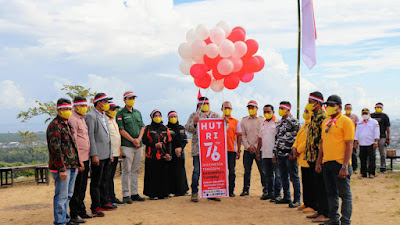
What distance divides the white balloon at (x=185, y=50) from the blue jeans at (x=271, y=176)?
9.60ft

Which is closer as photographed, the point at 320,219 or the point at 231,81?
the point at 320,219

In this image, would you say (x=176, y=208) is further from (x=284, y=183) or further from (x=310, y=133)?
(x=310, y=133)

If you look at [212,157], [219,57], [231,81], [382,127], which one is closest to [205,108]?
[231,81]

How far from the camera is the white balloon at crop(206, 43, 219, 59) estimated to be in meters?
8.27

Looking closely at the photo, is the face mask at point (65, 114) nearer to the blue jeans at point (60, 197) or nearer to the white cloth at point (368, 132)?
the blue jeans at point (60, 197)

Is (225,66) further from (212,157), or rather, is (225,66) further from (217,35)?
(212,157)

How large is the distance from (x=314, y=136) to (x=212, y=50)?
104 inches

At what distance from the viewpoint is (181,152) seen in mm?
10180

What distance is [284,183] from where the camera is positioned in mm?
8812

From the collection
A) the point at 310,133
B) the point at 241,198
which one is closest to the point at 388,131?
the point at 241,198

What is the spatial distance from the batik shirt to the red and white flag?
3837 millimetres

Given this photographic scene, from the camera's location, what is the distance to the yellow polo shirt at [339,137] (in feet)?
20.3

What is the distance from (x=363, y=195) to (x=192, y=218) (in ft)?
16.1

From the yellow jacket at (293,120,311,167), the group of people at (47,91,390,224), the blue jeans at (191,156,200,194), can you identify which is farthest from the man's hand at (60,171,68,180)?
the yellow jacket at (293,120,311,167)
